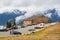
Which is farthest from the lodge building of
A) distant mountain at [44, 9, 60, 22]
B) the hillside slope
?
the hillside slope

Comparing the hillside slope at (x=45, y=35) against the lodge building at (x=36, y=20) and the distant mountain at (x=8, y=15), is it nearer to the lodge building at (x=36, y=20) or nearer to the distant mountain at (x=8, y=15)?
the lodge building at (x=36, y=20)

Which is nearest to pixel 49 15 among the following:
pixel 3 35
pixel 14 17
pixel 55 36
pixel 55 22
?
pixel 55 22

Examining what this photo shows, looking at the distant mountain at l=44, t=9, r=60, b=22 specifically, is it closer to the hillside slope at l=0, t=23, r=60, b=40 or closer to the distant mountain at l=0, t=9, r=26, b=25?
the hillside slope at l=0, t=23, r=60, b=40

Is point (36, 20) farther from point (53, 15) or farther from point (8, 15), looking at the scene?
point (8, 15)

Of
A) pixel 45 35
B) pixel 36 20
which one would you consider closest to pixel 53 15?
pixel 36 20

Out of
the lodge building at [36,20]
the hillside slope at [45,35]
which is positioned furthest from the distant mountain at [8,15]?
the hillside slope at [45,35]

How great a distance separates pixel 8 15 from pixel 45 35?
157 cm

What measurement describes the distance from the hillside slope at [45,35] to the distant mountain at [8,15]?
0.67m

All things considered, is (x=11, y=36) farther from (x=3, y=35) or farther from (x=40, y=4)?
(x=40, y=4)

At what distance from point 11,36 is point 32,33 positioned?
A: 2.61 feet

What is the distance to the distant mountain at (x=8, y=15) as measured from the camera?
7715 mm

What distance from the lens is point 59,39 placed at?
754 cm

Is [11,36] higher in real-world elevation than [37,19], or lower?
lower

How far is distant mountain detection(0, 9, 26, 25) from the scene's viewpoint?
7.71 m
